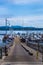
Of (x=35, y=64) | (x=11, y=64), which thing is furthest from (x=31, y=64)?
(x=11, y=64)

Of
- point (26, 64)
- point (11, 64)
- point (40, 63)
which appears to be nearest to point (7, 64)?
point (11, 64)

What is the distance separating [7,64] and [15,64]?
84 centimetres

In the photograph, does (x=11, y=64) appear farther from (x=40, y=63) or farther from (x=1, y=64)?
(x=40, y=63)

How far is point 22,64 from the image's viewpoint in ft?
79.3

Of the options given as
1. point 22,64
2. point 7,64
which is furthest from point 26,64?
point 7,64

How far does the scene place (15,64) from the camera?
24188 mm

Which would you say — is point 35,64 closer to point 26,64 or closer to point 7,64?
point 26,64

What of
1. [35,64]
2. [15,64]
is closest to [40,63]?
[35,64]

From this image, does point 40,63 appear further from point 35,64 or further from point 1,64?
point 1,64

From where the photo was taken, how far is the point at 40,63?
24875mm

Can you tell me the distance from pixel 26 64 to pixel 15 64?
114cm

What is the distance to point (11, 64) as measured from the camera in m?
24.1

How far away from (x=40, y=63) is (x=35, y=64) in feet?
2.93

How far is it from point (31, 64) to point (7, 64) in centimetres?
249
